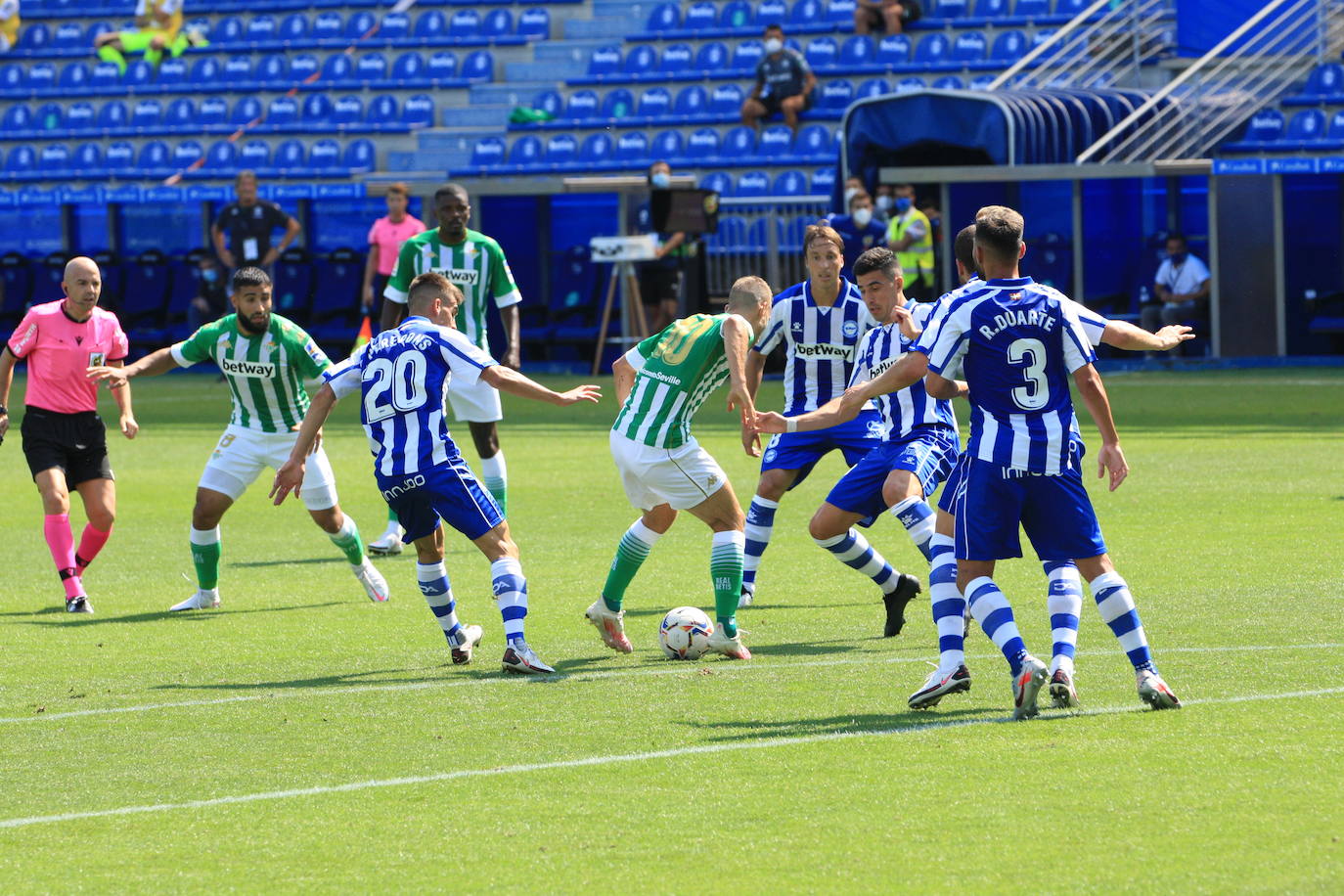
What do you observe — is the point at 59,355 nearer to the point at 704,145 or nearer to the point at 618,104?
the point at 704,145

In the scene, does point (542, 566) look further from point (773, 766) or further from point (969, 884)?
point (969, 884)

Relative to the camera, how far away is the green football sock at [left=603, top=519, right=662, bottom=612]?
7633 millimetres

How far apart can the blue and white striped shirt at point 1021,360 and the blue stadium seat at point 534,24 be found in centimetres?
2476

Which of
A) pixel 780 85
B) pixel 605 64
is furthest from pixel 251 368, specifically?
pixel 605 64

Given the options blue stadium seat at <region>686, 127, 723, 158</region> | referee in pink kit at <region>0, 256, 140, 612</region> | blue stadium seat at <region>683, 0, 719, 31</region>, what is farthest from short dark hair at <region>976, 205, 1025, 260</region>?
blue stadium seat at <region>683, 0, 719, 31</region>

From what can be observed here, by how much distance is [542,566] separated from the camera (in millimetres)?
10305

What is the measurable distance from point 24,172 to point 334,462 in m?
16.9

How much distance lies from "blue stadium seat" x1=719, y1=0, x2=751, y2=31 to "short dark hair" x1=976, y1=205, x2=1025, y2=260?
22490 mm

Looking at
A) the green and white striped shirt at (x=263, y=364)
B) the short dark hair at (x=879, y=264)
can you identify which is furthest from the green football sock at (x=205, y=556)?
the short dark hair at (x=879, y=264)

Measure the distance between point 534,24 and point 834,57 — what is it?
19.2ft

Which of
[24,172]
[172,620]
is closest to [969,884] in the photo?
[172,620]

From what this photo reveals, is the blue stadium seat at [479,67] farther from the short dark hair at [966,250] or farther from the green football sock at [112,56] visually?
the short dark hair at [966,250]

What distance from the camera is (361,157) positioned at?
2848 centimetres

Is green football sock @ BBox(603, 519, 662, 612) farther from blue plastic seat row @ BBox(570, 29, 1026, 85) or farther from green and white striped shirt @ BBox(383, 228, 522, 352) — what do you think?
blue plastic seat row @ BBox(570, 29, 1026, 85)
